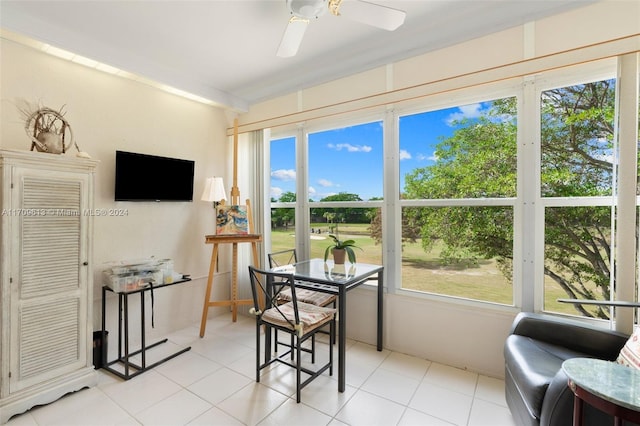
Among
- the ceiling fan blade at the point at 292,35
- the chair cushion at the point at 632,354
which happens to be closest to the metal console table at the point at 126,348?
the ceiling fan blade at the point at 292,35

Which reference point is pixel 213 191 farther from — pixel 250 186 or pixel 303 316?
pixel 303 316

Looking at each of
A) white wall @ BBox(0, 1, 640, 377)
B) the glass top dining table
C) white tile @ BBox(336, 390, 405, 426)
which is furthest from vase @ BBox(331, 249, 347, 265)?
white tile @ BBox(336, 390, 405, 426)

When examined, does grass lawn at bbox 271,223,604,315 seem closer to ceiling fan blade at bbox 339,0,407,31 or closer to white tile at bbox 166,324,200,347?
white tile at bbox 166,324,200,347

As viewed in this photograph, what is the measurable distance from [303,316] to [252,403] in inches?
26.4

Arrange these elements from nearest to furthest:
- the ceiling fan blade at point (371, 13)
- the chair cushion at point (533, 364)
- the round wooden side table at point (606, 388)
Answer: the round wooden side table at point (606, 388) < the chair cushion at point (533, 364) < the ceiling fan blade at point (371, 13)

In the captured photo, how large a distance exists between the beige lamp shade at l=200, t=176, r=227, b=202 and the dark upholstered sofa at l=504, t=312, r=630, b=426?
116 inches

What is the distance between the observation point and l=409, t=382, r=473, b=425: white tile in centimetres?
190

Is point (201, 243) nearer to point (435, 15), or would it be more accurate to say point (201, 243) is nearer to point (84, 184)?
point (84, 184)

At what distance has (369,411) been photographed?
1.95m

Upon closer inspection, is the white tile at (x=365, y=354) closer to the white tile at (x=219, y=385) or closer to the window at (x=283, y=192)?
the white tile at (x=219, y=385)

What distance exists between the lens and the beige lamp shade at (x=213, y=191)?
330 centimetres

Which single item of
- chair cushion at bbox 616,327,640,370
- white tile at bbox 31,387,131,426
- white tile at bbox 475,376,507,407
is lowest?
white tile at bbox 31,387,131,426

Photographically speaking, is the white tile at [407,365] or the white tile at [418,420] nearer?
the white tile at [418,420]

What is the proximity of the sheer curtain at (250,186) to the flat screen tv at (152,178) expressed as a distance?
71cm
